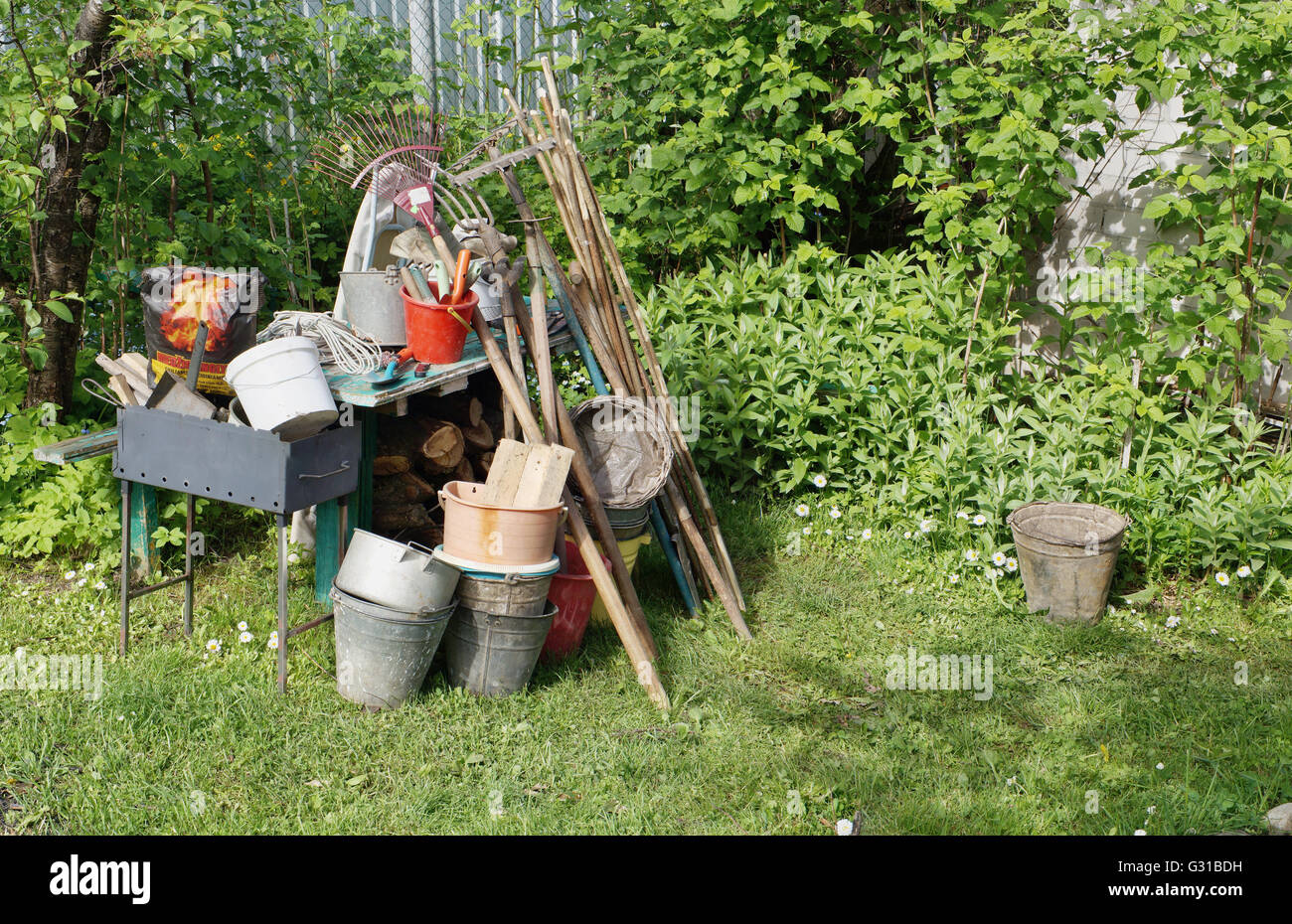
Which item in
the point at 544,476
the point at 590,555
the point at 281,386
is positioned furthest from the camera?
the point at 590,555

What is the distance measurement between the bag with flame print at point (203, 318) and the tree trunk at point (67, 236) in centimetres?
77

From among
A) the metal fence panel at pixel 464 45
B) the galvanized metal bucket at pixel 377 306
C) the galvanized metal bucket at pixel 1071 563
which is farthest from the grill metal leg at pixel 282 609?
the metal fence panel at pixel 464 45

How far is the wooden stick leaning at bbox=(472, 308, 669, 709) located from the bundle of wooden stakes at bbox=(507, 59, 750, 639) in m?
0.51

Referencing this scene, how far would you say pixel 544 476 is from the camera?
388 cm

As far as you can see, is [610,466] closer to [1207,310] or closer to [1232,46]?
[1207,310]

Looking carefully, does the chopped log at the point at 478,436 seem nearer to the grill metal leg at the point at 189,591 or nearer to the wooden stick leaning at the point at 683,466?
the wooden stick leaning at the point at 683,466

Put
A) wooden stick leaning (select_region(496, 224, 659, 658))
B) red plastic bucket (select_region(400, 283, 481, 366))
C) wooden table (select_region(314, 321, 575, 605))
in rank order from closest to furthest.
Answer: wooden table (select_region(314, 321, 575, 605)) → red plastic bucket (select_region(400, 283, 481, 366)) → wooden stick leaning (select_region(496, 224, 659, 658))

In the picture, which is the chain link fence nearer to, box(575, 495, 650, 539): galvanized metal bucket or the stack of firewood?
the stack of firewood

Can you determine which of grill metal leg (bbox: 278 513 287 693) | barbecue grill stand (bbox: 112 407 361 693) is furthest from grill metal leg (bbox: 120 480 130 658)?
grill metal leg (bbox: 278 513 287 693)

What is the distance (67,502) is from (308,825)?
224cm

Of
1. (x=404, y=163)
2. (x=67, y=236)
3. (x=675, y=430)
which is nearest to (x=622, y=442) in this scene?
(x=675, y=430)

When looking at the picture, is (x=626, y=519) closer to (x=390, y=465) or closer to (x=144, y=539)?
(x=390, y=465)

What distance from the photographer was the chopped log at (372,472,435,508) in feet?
14.9

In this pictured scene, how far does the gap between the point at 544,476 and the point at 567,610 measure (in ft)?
1.93
